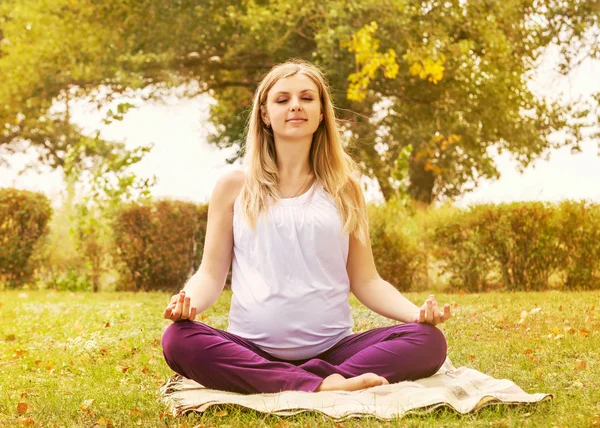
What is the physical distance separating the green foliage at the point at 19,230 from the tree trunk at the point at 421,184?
30.2ft

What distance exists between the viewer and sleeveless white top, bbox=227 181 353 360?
3771 mm

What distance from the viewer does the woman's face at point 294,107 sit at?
397cm

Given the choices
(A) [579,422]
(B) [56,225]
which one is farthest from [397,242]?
(A) [579,422]

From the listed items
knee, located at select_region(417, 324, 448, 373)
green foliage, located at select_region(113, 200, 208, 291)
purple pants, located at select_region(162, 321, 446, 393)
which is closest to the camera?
purple pants, located at select_region(162, 321, 446, 393)

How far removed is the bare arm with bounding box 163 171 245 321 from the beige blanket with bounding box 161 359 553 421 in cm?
46

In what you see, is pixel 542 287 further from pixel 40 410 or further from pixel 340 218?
pixel 40 410

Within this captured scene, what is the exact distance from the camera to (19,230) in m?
11.6

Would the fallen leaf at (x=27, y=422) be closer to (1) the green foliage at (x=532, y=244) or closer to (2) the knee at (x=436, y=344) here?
(2) the knee at (x=436, y=344)

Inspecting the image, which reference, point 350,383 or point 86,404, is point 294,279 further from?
point 86,404

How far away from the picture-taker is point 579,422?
3248mm

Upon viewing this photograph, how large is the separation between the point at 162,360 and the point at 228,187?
1802mm

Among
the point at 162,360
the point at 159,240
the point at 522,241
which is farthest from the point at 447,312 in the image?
the point at 159,240

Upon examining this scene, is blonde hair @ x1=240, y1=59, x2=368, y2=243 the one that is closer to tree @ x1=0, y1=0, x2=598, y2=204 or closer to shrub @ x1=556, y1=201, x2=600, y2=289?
shrub @ x1=556, y1=201, x2=600, y2=289

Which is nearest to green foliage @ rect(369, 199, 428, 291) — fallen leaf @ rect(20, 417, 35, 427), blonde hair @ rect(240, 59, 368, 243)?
blonde hair @ rect(240, 59, 368, 243)
